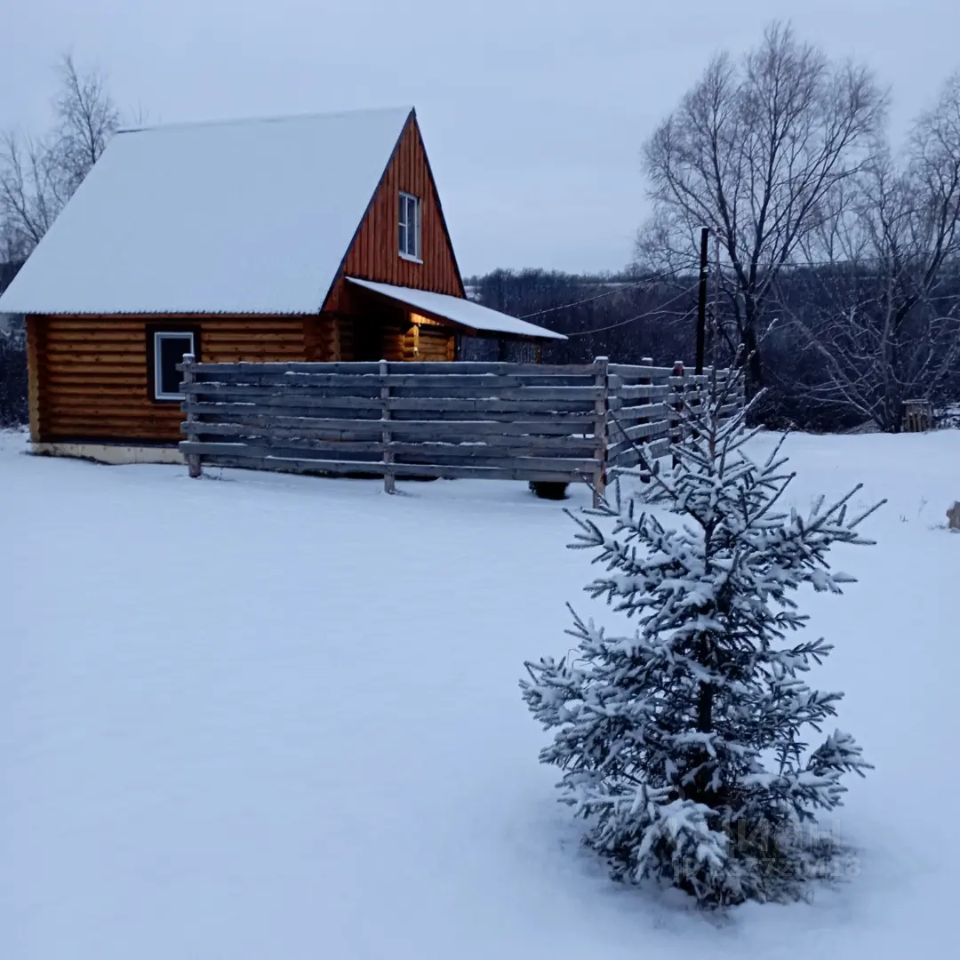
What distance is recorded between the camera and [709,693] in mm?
3740

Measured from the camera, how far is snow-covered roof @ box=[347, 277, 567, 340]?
16.2m

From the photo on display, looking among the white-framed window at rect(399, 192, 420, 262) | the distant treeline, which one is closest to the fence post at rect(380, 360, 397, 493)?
the white-framed window at rect(399, 192, 420, 262)

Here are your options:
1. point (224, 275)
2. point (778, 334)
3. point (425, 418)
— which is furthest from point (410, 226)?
point (778, 334)

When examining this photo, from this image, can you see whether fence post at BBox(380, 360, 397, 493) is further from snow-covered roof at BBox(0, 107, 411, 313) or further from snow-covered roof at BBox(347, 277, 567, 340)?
snow-covered roof at BBox(347, 277, 567, 340)

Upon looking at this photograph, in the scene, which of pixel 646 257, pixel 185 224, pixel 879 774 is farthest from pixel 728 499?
pixel 646 257

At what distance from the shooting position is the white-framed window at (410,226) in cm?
1902

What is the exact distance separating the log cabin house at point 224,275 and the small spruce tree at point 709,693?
40.1ft

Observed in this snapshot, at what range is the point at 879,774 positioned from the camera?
4.67 meters

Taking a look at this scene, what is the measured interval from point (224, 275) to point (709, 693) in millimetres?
14523

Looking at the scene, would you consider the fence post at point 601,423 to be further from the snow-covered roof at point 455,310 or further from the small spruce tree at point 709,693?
the small spruce tree at point 709,693

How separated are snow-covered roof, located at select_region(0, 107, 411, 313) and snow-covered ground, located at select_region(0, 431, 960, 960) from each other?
26.2ft

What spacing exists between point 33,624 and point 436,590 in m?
3.05

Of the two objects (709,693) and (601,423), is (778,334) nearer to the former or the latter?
(601,423)

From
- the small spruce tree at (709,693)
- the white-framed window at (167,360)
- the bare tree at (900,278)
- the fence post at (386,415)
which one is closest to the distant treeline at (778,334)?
the bare tree at (900,278)
